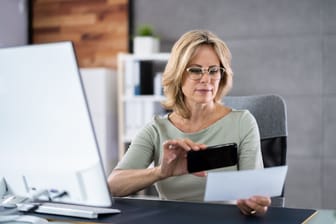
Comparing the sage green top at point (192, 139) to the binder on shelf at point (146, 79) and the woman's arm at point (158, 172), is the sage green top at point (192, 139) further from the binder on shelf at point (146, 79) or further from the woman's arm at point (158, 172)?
the binder on shelf at point (146, 79)

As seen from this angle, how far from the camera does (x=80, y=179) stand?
1.14 m

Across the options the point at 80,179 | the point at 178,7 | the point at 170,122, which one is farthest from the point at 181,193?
the point at 178,7

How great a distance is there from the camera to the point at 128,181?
1.70 m

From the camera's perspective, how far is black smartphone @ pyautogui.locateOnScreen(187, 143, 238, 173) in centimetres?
131

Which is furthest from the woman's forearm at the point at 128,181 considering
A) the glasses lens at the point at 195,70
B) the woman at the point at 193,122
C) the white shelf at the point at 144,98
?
the white shelf at the point at 144,98

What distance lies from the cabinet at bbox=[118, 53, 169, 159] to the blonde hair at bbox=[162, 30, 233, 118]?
2.06m

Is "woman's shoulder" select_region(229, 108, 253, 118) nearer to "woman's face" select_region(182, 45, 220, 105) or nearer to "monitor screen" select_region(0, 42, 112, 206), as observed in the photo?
"woman's face" select_region(182, 45, 220, 105)

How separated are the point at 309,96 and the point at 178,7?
50.3 inches

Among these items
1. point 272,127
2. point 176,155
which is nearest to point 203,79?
point 272,127

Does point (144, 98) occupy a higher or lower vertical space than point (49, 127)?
lower

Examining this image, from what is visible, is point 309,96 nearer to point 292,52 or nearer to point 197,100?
point 292,52

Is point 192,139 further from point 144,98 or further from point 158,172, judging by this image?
A: point 144,98

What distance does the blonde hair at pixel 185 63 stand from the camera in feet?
6.19

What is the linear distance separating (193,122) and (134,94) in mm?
2172
